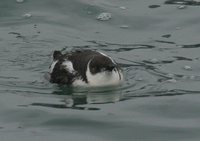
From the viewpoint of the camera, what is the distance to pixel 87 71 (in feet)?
38.1

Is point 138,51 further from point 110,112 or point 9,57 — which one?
point 110,112

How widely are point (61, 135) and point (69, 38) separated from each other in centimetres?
520

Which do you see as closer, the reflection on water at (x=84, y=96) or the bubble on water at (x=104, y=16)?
the reflection on water at (x=84, y=96)

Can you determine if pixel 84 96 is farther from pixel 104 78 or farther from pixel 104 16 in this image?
pixel 104 16

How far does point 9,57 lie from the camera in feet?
42.0

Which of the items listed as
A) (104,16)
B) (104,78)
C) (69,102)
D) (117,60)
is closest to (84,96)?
(69,102)

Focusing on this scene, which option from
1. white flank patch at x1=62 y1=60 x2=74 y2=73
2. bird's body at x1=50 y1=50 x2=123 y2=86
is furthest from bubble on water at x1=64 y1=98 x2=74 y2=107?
white flank patch at x1=62 y1=60 x2=74 y2=73

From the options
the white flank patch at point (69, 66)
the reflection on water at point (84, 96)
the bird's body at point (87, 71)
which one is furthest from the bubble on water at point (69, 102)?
the white flank patch at point (69, 66)

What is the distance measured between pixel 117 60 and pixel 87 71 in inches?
60.7

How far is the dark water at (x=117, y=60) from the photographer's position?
9.53m

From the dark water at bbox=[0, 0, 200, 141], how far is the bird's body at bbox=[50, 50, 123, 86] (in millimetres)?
184

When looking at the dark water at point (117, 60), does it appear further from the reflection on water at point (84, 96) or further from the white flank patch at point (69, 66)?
the white flank patch at point (69, 66)

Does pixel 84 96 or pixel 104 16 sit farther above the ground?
pixel 84 96

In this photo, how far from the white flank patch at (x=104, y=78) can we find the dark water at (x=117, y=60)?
169 mm
